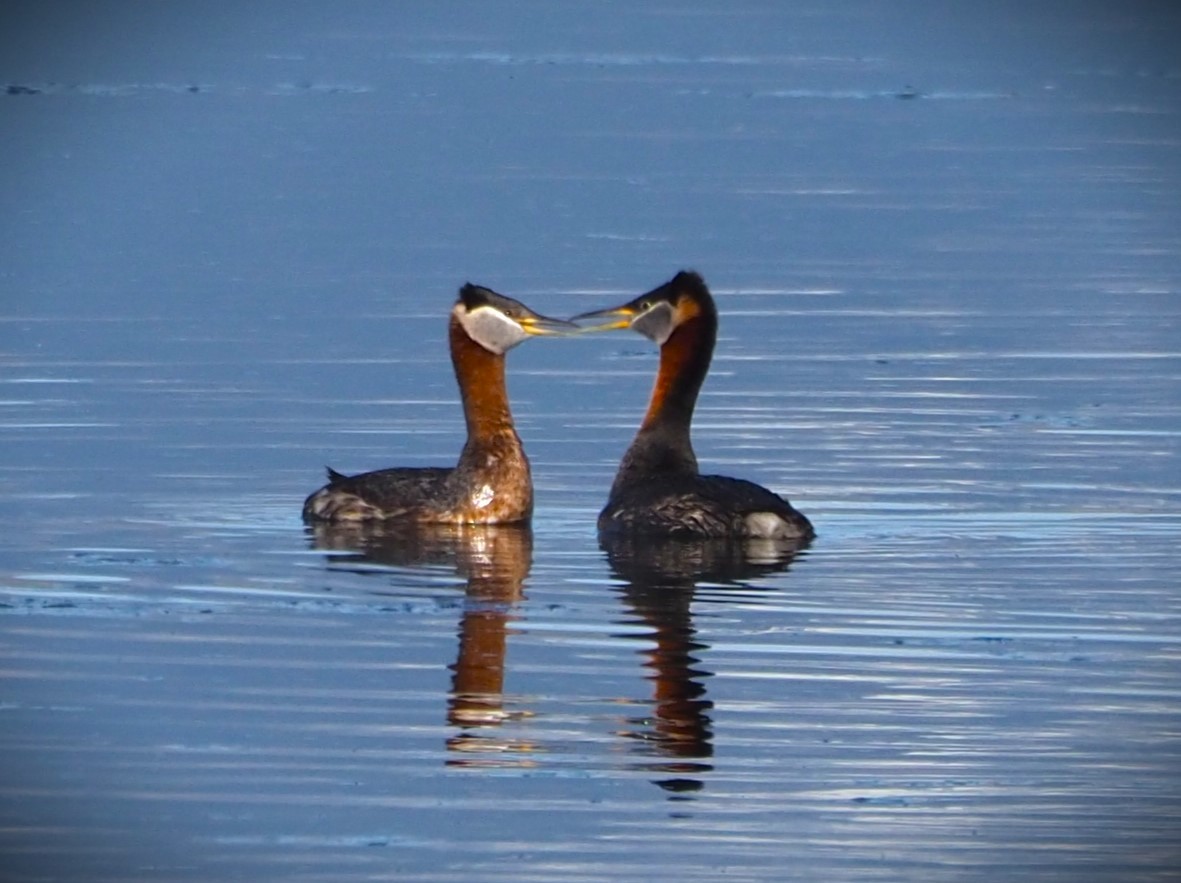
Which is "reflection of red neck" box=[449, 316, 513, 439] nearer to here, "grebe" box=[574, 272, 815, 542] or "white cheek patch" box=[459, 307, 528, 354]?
"white cheek patch" box=[459, 307, 528, 354]

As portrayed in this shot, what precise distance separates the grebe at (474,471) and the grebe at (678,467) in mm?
435

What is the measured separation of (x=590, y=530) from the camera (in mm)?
13656

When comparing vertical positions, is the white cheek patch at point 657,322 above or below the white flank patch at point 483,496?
above

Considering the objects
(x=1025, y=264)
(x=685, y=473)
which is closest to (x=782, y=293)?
(x=1025, y=264)

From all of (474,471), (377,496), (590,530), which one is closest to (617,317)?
(474,471)

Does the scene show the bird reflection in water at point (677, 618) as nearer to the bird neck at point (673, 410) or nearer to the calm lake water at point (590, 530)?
the calm lake water at point (590, 530)

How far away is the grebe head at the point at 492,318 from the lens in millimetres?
14352

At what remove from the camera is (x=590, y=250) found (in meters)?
24.0

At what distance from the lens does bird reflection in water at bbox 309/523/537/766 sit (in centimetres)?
951

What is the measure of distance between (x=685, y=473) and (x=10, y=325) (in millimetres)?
7661

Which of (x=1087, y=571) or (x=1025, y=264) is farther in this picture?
(x=1025, y=264)

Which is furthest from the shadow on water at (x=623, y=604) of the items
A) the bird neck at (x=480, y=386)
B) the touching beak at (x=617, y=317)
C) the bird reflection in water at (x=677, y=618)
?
the touching beak at (x=617, y=317)

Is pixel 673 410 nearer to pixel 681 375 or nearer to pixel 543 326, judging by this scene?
pixel 681 375

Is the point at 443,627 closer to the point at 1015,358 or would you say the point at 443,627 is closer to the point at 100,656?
the point at 100,656
